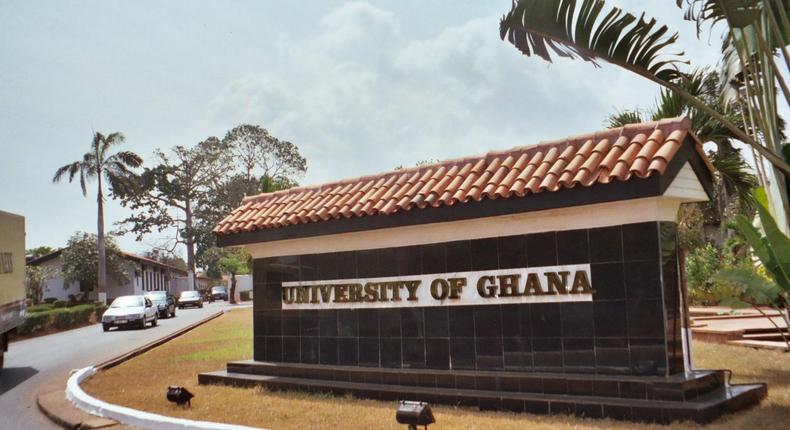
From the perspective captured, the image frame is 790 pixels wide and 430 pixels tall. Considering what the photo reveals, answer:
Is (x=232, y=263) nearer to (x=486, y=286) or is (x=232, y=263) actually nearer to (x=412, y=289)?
(x=412, y=289)

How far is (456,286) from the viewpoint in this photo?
30.2 feet

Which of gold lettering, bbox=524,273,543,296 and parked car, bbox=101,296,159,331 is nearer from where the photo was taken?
gold lettering, bbox=524,273,543,296

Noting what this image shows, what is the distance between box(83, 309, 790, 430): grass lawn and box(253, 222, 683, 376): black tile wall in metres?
0.82

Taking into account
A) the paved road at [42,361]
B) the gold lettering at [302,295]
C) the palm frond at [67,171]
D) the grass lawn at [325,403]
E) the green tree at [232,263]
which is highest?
the palm frond at [67,171]

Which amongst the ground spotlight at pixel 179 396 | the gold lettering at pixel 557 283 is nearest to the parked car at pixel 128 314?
the ground spotlight at pixel 179 396

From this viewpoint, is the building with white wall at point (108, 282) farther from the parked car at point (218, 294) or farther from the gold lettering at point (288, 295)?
the gold lettering at point (288, 295)

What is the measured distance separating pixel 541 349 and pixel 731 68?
554 cm

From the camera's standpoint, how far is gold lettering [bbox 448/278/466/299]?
361 inches

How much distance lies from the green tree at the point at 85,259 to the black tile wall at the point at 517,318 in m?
41.5

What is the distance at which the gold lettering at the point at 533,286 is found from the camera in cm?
845

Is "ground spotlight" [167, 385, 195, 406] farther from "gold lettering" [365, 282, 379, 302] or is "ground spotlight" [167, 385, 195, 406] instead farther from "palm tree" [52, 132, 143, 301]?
"palm tree" [52, 132, 143, 301]

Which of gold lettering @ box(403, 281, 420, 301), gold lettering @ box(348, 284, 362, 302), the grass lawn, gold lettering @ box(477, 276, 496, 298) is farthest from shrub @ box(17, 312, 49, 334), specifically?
gold lettering @ box(477, 276, 496, 298)

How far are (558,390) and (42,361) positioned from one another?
1528 cm

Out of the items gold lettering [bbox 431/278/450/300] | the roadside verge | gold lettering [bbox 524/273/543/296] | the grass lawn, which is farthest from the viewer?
gold lettering [bbox 431/278/450/300]
